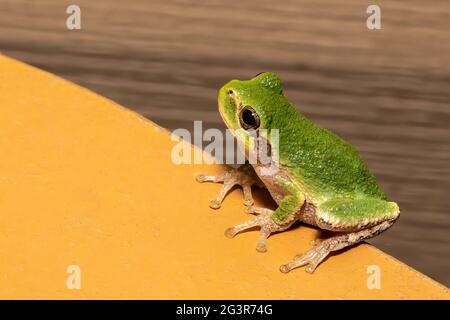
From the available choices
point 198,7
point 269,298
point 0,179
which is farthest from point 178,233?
point 198,7

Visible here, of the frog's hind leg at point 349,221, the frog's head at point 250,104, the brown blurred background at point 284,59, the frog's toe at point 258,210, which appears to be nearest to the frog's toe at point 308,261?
the frog's hind leg at point 349,221

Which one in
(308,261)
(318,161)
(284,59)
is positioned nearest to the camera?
(308,261)

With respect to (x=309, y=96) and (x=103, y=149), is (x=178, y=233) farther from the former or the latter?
(x=309, y=96)

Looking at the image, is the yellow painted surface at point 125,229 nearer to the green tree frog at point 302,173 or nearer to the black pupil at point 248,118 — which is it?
the green tree frog at point 302,173

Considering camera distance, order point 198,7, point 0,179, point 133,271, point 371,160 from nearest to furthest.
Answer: point 133,271, point 0,179, point 371,160, point 198,7

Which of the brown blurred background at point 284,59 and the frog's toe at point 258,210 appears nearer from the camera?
the frog's toe at point 258,210

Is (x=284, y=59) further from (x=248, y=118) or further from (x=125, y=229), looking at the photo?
(x=125, y=229)

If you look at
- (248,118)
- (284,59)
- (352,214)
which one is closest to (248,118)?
(248,118)
